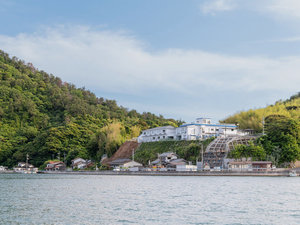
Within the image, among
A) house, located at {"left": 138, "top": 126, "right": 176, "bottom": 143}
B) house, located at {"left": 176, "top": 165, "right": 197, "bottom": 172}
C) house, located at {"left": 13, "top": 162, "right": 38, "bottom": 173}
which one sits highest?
house, located at {"left": 138, "top": 126, "right": 176, "bottom": 143}

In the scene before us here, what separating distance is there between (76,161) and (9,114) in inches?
1305

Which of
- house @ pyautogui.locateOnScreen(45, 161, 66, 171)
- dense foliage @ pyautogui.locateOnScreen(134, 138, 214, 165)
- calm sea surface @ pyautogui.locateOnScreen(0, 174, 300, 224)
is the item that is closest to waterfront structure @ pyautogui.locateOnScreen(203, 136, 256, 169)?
dense foliage @ pyautogui.locateOnScreen(134, 138, 214, 165)

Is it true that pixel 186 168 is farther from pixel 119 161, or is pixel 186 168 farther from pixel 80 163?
pixel 80 163

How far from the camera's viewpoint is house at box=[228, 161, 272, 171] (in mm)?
55950

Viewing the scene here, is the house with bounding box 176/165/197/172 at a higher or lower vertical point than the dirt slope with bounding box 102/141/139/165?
lower

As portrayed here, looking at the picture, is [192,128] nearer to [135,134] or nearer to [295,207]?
[135,134]

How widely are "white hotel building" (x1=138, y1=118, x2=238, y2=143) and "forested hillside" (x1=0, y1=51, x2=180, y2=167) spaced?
10093 millimetres

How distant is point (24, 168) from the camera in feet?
294

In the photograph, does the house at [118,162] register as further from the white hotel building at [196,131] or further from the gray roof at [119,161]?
the white hotel building at [196,131]

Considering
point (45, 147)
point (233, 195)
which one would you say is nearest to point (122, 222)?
point (233, 195)

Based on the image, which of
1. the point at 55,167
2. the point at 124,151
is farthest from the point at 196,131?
the point at 55,167

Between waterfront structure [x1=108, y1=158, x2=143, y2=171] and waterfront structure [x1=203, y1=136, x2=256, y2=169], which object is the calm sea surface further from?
waterfront structure [x1=108, y1=158, x2=143, y2=171]

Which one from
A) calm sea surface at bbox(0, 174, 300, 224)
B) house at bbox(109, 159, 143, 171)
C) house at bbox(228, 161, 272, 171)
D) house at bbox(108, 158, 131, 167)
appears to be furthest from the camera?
house at bbox(108, 158, 131, 167)

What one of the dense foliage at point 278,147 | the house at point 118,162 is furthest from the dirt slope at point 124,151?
the dense foliage at point 278,147
